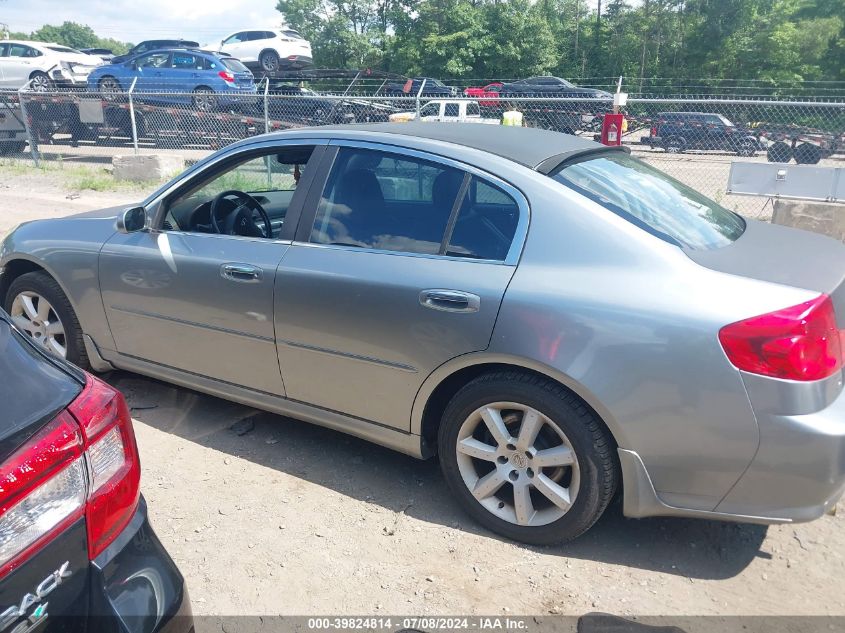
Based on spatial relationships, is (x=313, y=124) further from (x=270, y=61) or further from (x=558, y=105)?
(x=270, y=61)

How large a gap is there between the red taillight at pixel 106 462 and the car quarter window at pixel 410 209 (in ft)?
5.03

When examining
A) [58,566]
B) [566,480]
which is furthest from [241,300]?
[58,566]

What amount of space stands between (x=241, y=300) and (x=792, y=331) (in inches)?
94.8

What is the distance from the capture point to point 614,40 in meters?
41.9

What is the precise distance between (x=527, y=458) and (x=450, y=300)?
718 mm

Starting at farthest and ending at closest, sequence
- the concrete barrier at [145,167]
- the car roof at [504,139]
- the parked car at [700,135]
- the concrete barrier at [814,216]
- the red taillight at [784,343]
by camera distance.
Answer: the parked car at [700,135], the concrete barrier at [145,167], the concrete barrier at [814,216], the car roof at [504,139], the red taillight at [784,343]

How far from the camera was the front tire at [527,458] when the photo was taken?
2666 millimetres

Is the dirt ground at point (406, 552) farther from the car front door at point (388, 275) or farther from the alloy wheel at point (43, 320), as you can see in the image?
the alloy wheel at point (43, 320)

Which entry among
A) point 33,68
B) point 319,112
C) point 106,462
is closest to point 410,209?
point 106,462

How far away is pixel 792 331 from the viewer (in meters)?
2.33

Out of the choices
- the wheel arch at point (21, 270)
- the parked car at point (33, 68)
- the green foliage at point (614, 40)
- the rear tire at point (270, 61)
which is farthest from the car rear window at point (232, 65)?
the green foliage at point (614, 40)

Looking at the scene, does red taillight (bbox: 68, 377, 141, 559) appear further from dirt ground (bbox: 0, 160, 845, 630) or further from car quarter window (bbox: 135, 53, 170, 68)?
car quarter window (bbox: 135, 53, 170, 68)

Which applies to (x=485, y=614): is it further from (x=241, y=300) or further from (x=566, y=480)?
(x=241, y=300)

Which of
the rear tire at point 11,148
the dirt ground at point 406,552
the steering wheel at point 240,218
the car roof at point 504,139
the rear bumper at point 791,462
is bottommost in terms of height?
the dirt ground at point 406,552
